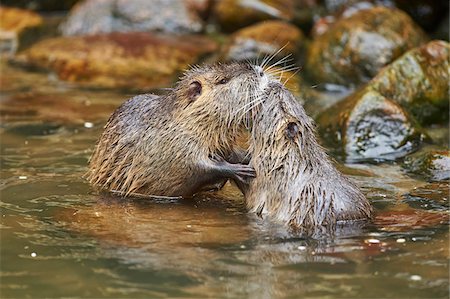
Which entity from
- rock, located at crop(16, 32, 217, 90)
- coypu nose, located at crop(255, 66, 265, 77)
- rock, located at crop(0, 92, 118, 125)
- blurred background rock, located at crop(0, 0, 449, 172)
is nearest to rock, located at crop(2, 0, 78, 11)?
A: blurred background rock, located at crop(0, 0, 449, 172)

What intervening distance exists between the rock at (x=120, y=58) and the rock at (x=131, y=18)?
2.12ft

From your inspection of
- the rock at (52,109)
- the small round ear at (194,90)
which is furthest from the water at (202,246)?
the rock at (52,109)

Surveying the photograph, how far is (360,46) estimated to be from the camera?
1045cm

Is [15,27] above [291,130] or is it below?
above

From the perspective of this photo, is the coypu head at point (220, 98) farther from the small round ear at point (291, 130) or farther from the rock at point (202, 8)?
the rock at point (202, 8)

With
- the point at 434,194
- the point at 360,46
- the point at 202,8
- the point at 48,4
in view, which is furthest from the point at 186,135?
the point at 48,4

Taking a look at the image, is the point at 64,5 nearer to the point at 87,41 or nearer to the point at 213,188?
the point at 87,41

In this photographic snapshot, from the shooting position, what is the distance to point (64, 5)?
607 inches

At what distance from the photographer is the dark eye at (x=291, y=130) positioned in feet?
19.9

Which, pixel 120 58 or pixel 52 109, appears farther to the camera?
pixel 120 58

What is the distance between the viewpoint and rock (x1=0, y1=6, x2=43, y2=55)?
13.5m

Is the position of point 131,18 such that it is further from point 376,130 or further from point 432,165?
point 432,165

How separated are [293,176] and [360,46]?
15.8 ft

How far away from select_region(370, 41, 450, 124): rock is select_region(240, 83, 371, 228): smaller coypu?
9.17 feet
